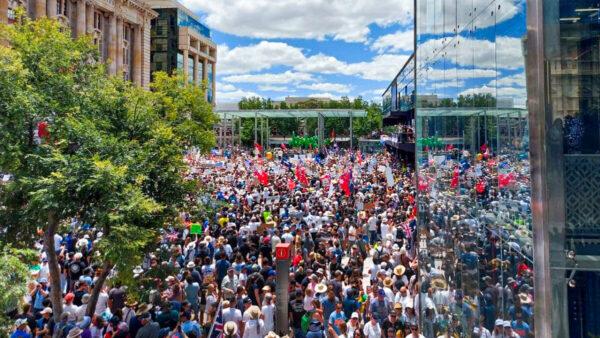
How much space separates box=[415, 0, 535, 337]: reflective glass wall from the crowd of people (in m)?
0.03

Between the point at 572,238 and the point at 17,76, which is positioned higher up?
the point at 17,76

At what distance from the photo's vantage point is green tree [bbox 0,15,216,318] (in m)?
9.20

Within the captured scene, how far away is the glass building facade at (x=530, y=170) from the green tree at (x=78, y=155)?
6101 mm

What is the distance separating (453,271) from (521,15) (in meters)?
3.99

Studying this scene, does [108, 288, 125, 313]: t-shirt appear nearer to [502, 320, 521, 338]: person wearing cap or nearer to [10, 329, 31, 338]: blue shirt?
[10, 329, 31, 338]: blue shirt

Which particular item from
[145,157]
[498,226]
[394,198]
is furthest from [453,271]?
[394,198]

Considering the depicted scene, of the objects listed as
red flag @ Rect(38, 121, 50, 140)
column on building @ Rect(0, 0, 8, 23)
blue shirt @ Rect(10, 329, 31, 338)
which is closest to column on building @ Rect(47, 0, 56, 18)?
column on building @ Rect(0, 0, 8, 23)

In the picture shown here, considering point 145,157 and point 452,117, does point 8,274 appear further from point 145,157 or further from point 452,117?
point 452,117

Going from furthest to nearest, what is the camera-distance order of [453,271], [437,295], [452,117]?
[437,295], [452,117], [453,271]

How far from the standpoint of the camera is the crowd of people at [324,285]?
211 inches

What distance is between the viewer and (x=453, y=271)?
7.08 metres

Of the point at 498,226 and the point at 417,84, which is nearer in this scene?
the point at 498,226

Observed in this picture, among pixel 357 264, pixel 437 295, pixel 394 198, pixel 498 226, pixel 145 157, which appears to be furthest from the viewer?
pixel 394 198

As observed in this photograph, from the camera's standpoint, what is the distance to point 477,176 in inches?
233
